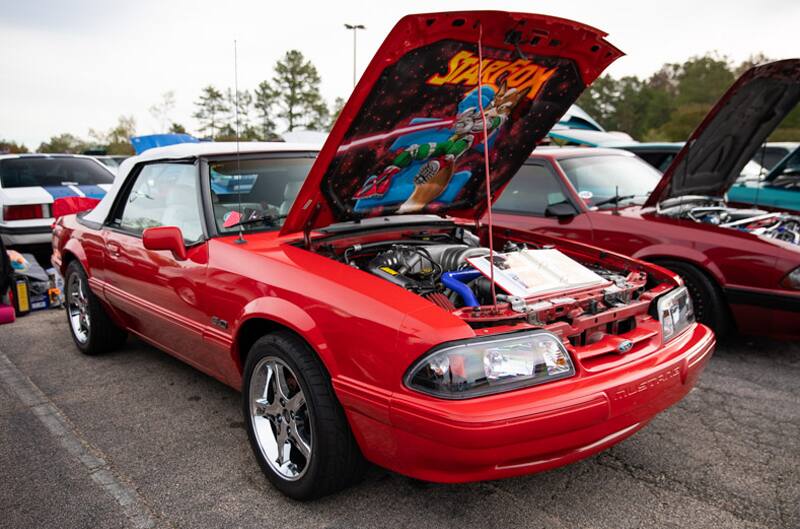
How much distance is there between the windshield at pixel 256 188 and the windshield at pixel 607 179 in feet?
8.40

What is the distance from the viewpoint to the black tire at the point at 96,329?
407 cm

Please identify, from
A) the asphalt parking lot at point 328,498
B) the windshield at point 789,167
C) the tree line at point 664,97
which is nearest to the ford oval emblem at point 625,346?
the asphalt parking lot at point 328,498

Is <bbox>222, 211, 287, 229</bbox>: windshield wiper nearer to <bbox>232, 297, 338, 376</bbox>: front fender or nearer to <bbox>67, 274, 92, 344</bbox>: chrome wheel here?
<bbox>232, 297, 338, 376</bbox>: front fender

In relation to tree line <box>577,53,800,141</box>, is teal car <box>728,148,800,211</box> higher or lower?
lower

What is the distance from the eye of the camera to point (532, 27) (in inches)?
93.8

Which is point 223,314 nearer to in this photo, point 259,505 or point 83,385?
point 259,505

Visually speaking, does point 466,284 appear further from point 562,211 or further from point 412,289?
point 562,211

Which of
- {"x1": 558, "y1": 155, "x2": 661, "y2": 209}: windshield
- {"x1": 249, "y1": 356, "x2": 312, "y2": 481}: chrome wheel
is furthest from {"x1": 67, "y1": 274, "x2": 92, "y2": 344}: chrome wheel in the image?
{"x1": 558, "y1": 155, "x2": 661, "y2": 209}: windshield

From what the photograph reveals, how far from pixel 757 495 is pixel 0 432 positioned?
3630 mm

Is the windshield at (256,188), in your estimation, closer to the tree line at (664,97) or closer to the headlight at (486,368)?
the headlight at (486,368)

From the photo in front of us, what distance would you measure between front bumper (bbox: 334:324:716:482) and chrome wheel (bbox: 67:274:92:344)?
288cm

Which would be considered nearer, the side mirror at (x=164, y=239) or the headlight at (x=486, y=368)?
the headlight at (x=486, y=368)

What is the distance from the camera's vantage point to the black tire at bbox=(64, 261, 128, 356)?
13.4ft

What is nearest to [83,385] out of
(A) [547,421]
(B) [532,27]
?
(A) [547,421]
